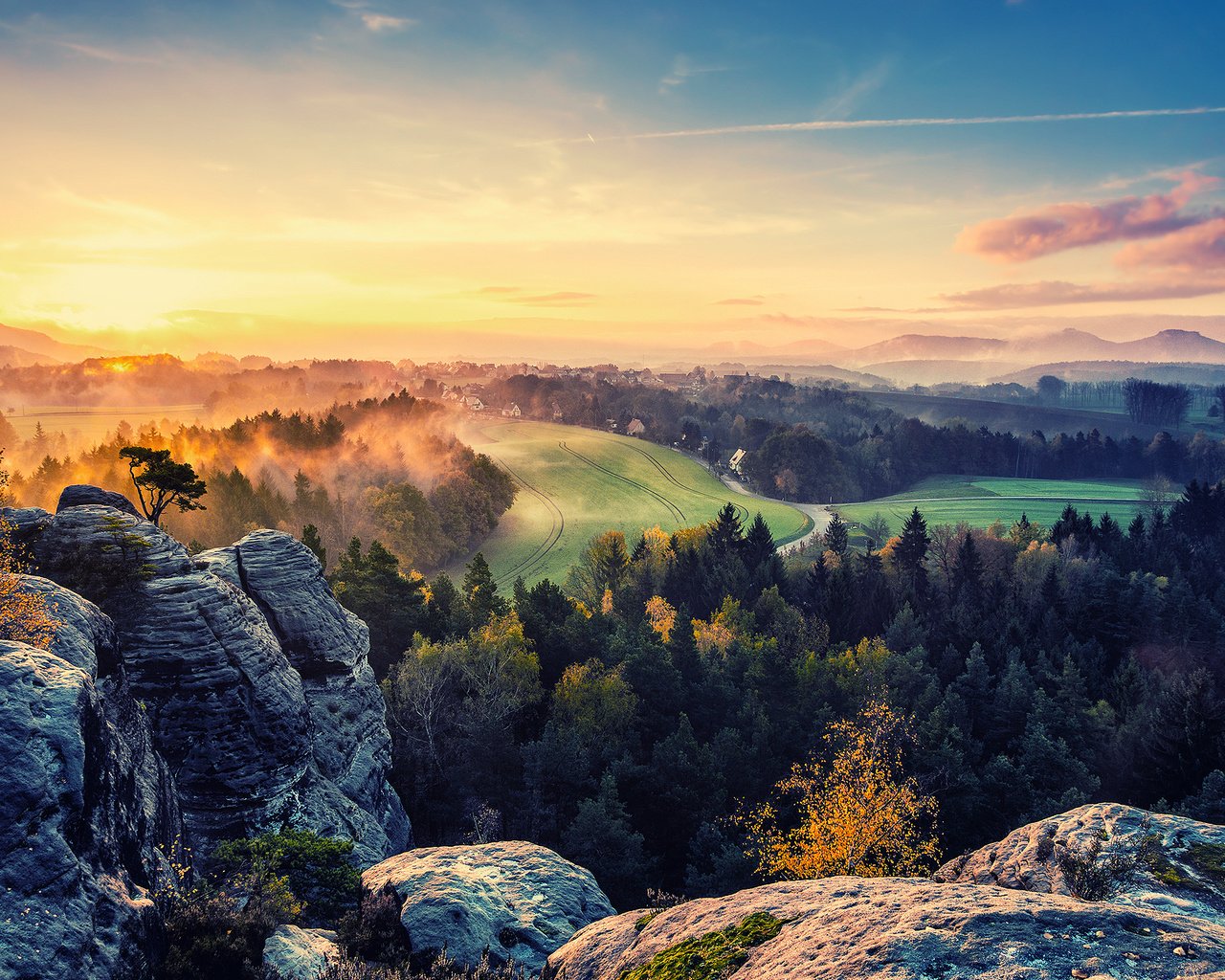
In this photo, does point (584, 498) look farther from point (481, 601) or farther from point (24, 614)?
point (24, 614)

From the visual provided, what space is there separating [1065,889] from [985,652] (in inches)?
2284

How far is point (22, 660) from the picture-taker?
578 inches

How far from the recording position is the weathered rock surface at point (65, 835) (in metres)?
12.3

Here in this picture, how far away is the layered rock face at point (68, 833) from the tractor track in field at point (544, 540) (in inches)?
2908

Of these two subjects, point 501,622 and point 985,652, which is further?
point 985,652

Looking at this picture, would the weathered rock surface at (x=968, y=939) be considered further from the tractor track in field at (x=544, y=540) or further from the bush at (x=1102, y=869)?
the tractor track in field at (x=544, y=540)

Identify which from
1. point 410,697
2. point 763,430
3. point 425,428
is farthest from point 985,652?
point 763,430

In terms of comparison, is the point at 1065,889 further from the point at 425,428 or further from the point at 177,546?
the point at 425,428

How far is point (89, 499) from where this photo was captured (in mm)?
25688

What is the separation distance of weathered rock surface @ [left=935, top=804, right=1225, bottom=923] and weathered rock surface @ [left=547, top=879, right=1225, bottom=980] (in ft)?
15.0

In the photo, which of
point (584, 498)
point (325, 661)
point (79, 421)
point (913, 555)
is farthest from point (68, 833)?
point (79, 421)

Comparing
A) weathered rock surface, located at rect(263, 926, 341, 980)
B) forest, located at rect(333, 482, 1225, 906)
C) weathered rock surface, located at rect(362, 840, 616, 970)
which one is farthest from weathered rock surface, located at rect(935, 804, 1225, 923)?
forest, located at rect(333, 482, 1225, 906)

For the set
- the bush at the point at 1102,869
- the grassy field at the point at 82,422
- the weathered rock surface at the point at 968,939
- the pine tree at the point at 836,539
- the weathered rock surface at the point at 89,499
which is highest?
the grassy field at the point at 82,422

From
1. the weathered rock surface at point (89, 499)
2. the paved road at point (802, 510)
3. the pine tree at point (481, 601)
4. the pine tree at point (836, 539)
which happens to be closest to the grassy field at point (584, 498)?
the paved road at point (802, 510)
